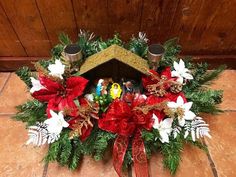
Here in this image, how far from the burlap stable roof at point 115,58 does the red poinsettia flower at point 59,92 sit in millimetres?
53

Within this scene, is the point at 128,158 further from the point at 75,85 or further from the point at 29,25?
the point at 29,25

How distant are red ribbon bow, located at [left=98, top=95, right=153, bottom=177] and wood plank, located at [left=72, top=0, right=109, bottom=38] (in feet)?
1.31

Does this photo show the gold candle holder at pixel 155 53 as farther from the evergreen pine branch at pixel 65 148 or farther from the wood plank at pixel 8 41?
the wood plank at pixel 8 41

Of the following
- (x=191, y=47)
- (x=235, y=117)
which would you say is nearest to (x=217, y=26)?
(x=191, y=47)

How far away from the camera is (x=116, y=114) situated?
2.39 ft

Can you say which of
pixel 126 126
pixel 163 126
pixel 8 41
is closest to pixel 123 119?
pixel 126 126

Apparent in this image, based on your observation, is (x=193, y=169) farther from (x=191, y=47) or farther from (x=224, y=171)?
→ (x=191, y=47)

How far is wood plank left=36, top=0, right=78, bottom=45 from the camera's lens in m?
0.93

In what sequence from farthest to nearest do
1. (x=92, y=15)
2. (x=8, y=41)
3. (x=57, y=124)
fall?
(x=8, y=41) < (x=92, y=15) < (x=57, y=124)

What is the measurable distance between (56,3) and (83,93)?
375 mm

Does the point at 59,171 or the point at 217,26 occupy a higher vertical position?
the point at 217,26

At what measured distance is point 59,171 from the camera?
837mm

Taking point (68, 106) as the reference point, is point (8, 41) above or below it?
above

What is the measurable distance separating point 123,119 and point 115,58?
0.63 ft
